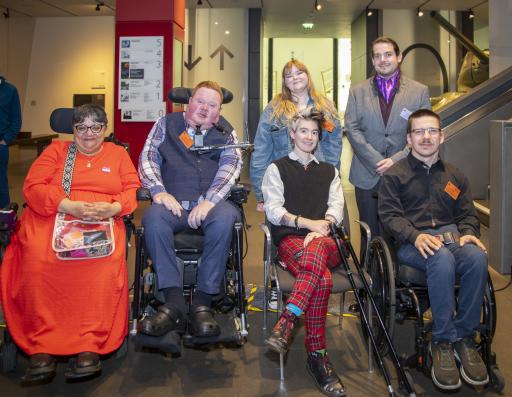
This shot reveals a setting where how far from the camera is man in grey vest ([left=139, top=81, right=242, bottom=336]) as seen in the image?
2410 millimetres

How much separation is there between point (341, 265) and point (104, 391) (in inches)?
48.5

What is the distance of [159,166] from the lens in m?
2.95

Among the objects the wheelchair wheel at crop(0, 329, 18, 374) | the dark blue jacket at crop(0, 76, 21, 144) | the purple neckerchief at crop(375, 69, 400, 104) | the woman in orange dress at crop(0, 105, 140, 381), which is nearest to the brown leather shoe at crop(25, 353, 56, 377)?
the woman in orange dress at crop(0, 105, 140, 381)

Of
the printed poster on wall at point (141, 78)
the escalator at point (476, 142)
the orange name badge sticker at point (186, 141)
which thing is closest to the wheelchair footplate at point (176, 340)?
the orange name badge sticker at point (186, 141)

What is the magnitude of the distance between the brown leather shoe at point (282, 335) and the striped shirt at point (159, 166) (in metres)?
0.73

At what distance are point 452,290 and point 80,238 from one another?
166cm

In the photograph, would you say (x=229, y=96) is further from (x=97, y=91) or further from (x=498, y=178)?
(x=97, y=91)

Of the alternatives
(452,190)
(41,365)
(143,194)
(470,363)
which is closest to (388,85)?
(452,190)

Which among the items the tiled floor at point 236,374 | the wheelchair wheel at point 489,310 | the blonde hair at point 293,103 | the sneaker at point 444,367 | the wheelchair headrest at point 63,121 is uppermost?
the blonde hair at point 293,103

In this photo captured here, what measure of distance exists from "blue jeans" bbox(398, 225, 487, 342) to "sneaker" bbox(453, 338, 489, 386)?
0.04 m

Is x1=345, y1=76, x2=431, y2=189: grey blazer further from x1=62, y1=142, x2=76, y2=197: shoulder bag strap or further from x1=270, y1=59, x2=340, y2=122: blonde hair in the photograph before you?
x1=62, y1=142, x2=76, y2=197: shoulder bag strap

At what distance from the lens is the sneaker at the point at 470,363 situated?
218 cm

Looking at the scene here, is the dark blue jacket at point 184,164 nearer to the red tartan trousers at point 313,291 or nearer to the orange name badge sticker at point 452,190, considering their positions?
the red tartan trousers at point 313,291

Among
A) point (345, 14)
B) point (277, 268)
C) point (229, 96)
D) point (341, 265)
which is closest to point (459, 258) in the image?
point (341, 265)
